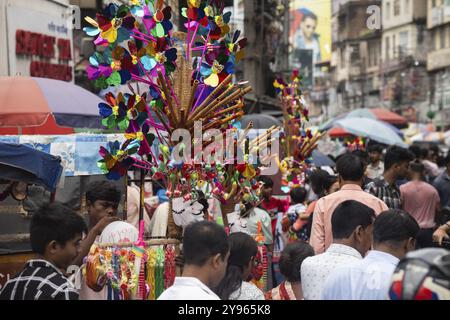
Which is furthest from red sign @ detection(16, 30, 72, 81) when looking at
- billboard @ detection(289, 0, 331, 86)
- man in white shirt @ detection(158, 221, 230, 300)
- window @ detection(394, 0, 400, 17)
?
billboard @ detection(289, 0, 331, 86)

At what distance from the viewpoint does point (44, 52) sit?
18969 mm

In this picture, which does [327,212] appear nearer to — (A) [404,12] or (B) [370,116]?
(B) [370,116]

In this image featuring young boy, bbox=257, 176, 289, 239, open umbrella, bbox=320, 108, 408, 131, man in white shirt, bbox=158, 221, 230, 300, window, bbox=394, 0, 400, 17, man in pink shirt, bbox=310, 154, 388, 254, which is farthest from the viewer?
window, bbox=394, 0, 400, 17

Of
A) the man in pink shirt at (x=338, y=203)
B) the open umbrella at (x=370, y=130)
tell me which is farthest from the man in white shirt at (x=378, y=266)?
the open umbrella at (x=370, y=130)

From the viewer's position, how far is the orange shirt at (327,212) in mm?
7156

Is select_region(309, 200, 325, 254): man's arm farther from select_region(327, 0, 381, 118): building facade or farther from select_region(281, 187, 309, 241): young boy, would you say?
select_region(327, 0, 381, 118): building facade

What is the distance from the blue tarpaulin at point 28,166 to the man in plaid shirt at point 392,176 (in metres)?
Result: 3.54

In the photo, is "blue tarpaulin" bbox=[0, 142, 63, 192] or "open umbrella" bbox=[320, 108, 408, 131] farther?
"open umbrella" bbox=[320, 108, 408, 131]

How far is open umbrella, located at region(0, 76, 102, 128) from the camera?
9.15 metres

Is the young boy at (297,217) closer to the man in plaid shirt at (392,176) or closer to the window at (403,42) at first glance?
the man in plaid shirt at (392,176)

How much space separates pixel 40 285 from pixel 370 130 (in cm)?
1763

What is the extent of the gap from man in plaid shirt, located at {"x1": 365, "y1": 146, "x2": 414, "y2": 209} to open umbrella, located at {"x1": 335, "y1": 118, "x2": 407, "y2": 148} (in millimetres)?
11949

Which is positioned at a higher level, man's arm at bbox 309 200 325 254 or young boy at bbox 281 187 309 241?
man's arm at bbox 309 200 325 254

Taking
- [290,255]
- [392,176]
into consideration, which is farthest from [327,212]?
[392,176]
